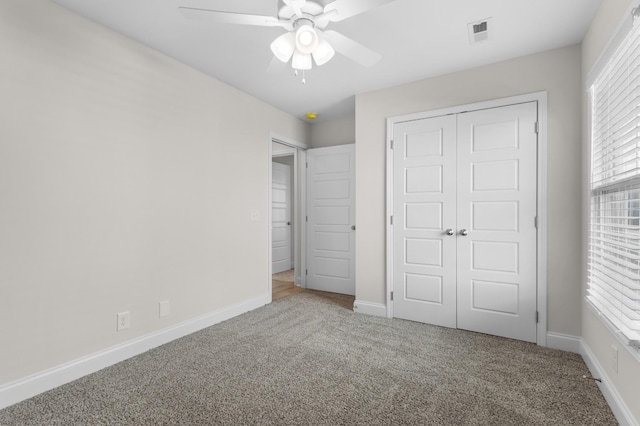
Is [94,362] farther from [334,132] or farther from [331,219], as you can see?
[334,132]

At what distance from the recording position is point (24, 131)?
6.35 ft

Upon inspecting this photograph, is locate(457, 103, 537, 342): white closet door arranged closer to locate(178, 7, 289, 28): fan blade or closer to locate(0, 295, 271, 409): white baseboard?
locate(178, 7, 289, 28): fan blade

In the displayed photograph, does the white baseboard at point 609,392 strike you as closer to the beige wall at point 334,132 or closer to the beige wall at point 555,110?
the beige wall at point 555,110

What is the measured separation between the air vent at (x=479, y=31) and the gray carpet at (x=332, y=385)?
8.02 feet

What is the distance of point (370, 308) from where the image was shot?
3.52 metres

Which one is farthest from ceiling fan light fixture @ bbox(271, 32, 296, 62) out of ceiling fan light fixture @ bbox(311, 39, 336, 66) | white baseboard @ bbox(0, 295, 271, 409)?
white baseboard @ bbox(0, 295, 271, 409)

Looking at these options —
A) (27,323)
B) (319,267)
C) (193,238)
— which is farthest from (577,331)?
(27,323)

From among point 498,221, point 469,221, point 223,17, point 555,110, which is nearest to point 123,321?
point 223,17

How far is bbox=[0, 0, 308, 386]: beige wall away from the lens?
192 cm

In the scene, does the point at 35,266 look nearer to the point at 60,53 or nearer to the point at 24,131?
the point at 24,131

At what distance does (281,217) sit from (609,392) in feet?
16.8

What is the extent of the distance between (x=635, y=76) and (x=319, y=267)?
147 inches

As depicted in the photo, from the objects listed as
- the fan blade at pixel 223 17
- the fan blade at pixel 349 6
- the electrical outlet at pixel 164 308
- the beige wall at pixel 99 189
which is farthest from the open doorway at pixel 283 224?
the fan blade at pixel 349 6

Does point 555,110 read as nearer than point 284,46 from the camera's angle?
No
